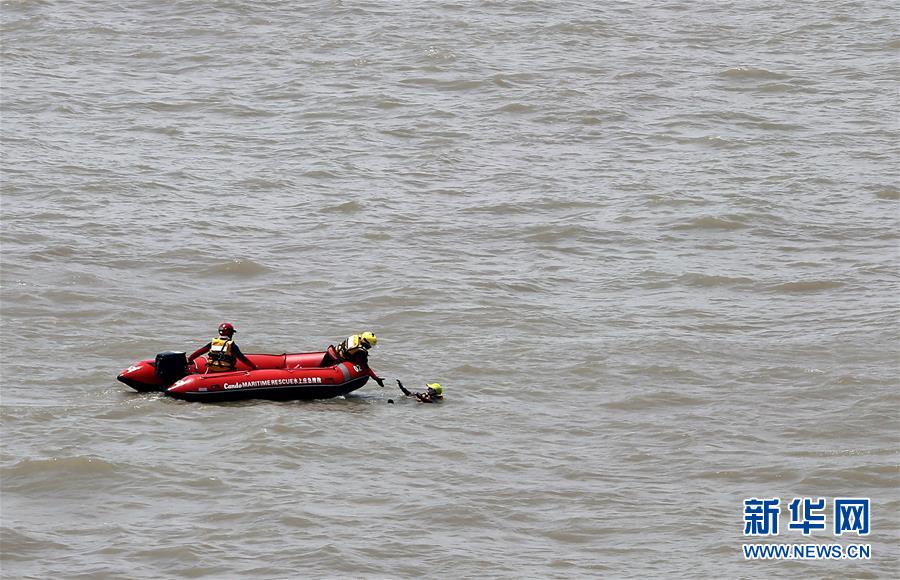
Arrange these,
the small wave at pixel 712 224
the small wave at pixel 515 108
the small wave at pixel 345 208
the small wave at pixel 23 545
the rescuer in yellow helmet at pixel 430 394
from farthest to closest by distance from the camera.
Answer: the small wave at pixel 515 108 < the small wave at pixel 345 208 < the small wave at pixel 712 224 < the rescuer in yellow helmet at pixel 430 394 < the small wave at pixel 23 545

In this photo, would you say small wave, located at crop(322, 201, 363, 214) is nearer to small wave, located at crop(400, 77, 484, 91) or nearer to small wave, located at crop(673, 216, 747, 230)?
small wave, located at crop(673, 216, 747, 230)

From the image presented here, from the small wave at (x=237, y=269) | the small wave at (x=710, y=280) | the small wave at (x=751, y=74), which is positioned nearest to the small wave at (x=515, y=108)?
the small wave at (x=751, y=74)

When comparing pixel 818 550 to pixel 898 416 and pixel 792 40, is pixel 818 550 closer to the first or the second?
pixel 898 416

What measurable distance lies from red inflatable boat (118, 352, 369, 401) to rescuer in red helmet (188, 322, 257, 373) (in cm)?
8

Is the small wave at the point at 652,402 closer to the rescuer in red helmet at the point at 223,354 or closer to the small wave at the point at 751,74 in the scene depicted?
the rescuer in red helmet at the point at 223,354

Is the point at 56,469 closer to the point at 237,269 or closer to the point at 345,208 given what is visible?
the point at 237,269

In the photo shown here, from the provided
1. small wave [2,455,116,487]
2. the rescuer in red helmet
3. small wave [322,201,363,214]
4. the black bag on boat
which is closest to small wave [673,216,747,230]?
small wave [322,201,363,214]

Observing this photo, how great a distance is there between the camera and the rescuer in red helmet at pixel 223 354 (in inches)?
691

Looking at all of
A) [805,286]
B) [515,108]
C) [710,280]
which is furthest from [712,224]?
[515,108]

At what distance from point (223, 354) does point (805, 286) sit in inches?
360

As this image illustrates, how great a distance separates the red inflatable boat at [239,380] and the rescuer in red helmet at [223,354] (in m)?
0.08

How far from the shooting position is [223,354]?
17.5 m

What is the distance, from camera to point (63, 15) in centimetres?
3591

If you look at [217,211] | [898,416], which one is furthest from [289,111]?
[898,416]
